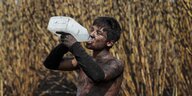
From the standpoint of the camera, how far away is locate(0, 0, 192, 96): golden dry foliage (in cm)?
519

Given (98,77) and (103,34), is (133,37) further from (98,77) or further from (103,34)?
(98,77)

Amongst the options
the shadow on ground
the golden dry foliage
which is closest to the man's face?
the golden dry foliage

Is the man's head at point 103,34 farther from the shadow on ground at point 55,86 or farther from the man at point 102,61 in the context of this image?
the shadow on ground at point 55,86

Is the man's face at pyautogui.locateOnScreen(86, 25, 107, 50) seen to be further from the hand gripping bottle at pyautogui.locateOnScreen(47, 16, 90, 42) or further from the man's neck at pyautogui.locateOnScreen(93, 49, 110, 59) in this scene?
the hand gripping bottle at pyautogui.locateOnScreen(47, 16, 90, 42)

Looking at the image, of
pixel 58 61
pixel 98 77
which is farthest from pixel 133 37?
pixel 98 77

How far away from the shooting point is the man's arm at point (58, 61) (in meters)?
3.09

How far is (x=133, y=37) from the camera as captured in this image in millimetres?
5188

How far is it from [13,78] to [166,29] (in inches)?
59.0

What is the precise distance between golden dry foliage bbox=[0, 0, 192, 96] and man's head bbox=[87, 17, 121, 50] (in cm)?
214

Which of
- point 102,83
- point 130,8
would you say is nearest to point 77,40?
point 102,83

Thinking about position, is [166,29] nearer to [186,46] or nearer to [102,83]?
[186,46]

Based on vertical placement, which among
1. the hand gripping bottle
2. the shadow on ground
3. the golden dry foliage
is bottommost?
the shadow on ground

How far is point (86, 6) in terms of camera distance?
5355 millimetres

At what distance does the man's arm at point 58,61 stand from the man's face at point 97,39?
0.15 m
